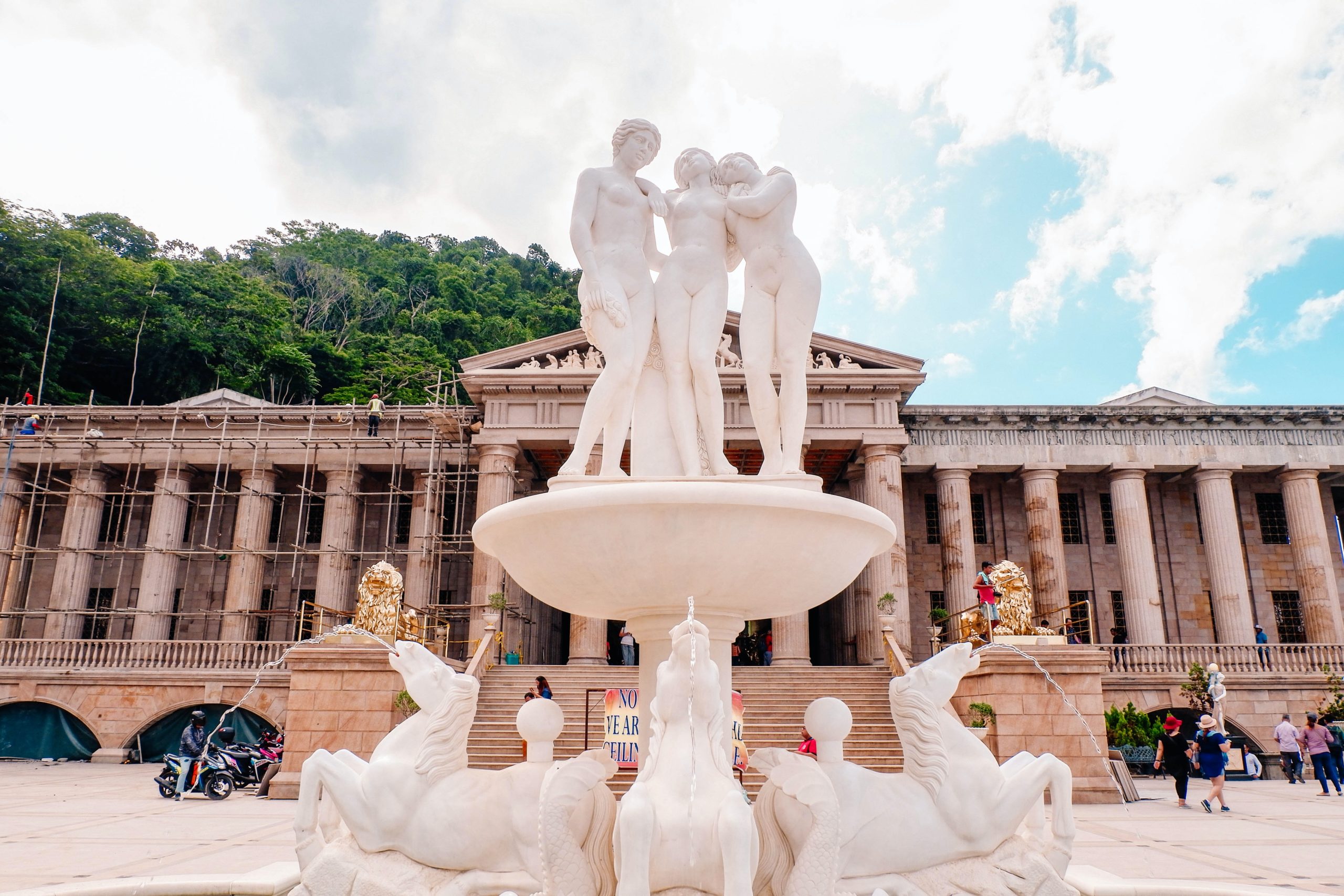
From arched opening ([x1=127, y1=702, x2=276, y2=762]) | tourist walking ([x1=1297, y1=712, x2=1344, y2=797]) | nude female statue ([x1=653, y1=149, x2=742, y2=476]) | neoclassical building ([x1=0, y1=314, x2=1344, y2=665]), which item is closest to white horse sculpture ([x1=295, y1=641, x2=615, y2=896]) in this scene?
nude female statue ([x1=653, y1=149, x2=742, y2=476])

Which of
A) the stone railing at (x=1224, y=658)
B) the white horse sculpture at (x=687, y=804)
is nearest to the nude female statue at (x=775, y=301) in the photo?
the white horse sculpture at (x=687, y=804)

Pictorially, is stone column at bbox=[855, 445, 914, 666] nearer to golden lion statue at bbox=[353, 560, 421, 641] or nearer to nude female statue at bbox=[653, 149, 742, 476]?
A: golden lion statue at bbox=[353, 560, 421, 641]

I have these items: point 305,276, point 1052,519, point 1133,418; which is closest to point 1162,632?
point 1052,519

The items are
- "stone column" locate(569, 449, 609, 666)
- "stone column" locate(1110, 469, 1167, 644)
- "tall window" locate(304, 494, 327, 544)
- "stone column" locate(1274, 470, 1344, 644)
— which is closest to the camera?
"stone column" locate(569, 449, 609, 666)

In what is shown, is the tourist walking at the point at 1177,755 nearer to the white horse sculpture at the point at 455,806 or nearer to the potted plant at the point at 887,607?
the potted plant at the point at 887,607

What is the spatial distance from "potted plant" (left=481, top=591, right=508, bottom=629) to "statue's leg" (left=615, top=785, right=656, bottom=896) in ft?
65.0

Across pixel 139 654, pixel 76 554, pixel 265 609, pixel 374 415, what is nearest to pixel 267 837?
pixel 139 654

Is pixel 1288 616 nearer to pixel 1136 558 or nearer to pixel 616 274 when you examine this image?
pixel 1136 558

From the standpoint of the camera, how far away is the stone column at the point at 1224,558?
27547 mm

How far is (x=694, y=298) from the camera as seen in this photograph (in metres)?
6.73

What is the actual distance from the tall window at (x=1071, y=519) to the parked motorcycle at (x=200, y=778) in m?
27.7

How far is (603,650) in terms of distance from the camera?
24891 millimetres

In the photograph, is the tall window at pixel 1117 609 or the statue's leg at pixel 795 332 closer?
the statue's leg at pixel 795 332

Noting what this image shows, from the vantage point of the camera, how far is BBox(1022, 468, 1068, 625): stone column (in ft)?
92.2
